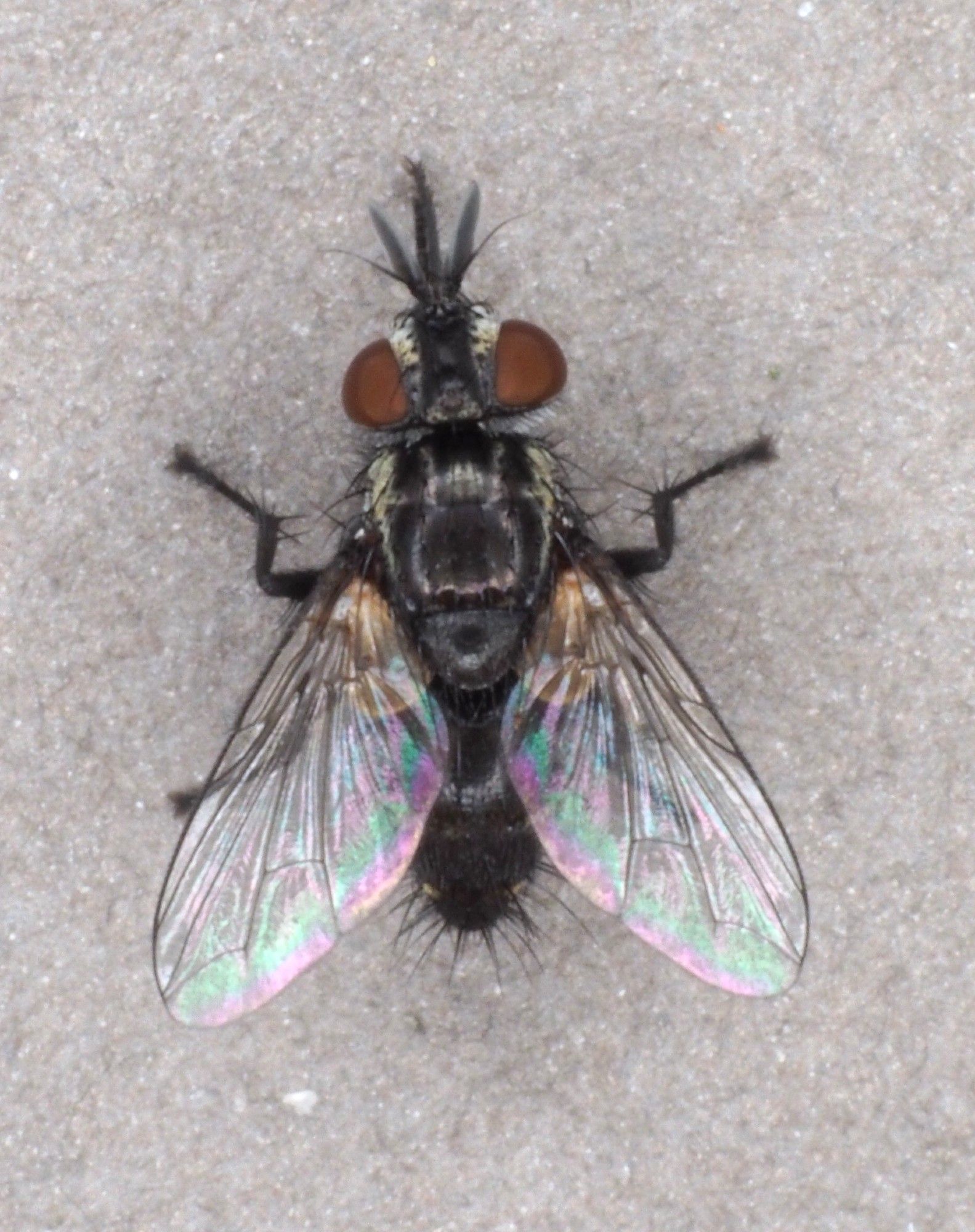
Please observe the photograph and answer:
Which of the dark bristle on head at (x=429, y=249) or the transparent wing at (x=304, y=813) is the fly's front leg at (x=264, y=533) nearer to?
the transparent wing at (x=304, y=813)

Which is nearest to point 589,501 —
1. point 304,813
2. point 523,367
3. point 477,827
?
point 523,367

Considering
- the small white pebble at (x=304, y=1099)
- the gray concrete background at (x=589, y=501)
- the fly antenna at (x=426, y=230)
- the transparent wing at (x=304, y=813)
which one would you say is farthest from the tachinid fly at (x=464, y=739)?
the small white pebble at (x=304, y=1099)

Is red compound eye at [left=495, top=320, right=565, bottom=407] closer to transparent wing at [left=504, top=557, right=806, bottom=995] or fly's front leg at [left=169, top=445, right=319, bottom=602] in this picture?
transparent wing at [left=504, top=557, right=806, bottom=995]

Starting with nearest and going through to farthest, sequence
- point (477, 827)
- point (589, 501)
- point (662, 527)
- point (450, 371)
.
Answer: point (450, 371), point (477, 827), point (662, 527), point (589, 501)

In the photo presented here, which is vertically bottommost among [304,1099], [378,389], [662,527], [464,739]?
[304,1099]

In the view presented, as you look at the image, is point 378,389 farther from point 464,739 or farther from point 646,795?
point 646,795

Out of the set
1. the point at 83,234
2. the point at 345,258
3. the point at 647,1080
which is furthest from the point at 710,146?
the point at 647,1080

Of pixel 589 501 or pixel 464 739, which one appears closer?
pixel 464 739
